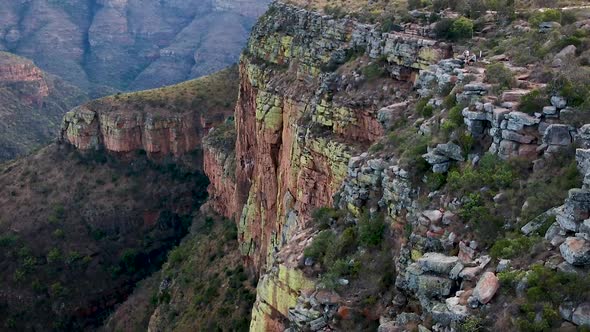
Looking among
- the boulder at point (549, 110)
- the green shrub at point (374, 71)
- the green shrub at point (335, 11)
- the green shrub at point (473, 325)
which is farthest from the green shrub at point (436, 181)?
the green shrub at point (335, 11)

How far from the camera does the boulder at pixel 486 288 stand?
490 inches

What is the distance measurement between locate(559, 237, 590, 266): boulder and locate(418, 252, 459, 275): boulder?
8.34ft

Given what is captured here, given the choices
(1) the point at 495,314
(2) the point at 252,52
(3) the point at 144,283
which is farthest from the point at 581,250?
(3) the point at 144,283

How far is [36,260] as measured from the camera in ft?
214

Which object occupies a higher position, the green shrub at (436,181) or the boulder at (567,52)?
the boulder at (567,52)

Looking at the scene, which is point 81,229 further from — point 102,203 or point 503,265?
point 503,265

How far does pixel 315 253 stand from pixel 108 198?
193ft

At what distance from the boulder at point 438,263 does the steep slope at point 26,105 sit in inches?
4647

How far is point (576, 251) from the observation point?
11.8 m

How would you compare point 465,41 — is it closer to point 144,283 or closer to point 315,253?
point 315,253

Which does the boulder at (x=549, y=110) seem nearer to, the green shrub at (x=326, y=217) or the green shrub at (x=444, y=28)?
the green shrub at (x=326, y=217)

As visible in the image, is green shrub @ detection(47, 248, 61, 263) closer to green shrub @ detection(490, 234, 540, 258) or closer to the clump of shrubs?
the clump of shrubs

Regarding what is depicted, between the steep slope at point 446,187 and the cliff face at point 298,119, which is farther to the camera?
the cliff face at point 298,119

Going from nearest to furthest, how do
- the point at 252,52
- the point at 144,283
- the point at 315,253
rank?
the point at 315,253 < the point at 252,52 < the point at 144,283
